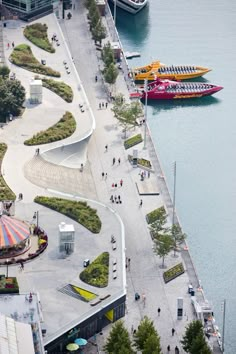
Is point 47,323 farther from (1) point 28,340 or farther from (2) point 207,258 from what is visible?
(2) point 207,258

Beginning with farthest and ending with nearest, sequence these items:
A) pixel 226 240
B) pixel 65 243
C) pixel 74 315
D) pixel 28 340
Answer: pixel 226 240 < pixel 65 243 < pixel 74 315 < pixel 28 340

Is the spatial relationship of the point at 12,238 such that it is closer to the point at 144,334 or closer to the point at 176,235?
the point at 176,235

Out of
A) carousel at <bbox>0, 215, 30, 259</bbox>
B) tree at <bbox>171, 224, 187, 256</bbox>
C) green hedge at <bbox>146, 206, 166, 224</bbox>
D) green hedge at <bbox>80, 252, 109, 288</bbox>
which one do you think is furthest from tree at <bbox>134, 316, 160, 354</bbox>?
green hedge at <bbox>146, 206, 166, 224</bbox>

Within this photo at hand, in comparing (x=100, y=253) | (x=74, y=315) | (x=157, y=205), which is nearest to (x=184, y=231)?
(x=157, y=205)

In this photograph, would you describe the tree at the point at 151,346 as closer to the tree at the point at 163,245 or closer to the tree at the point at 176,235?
the tree at the point at 163,245

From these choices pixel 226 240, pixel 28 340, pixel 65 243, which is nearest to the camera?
pixel 28 340

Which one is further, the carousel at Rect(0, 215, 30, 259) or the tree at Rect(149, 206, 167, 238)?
the tree at Rect(149, 206, 167, 238)

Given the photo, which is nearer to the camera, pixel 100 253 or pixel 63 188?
pixel 100 253

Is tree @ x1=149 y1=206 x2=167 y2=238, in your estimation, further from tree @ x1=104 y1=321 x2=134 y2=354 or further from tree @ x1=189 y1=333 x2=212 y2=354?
tree @ x1=189 y1=333 x2=212 y2=354
